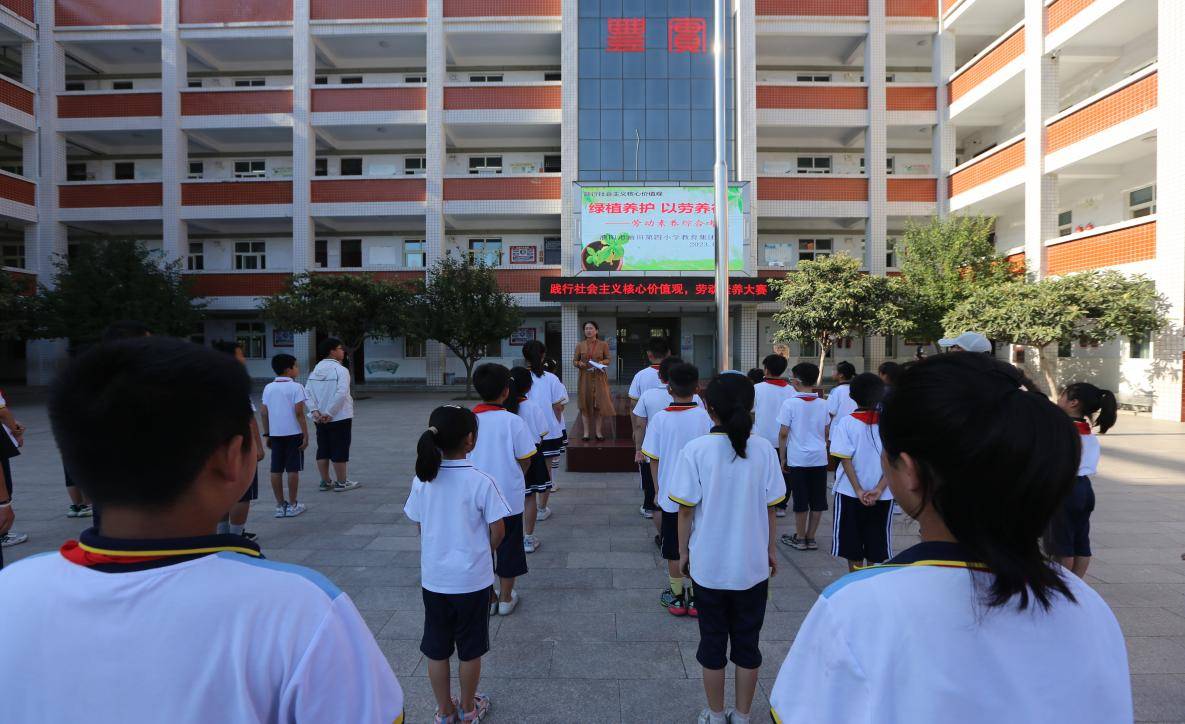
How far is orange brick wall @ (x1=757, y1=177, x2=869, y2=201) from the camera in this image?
70.4 ft

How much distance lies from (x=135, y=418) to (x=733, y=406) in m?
2.37

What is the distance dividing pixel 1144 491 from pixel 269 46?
29011mm

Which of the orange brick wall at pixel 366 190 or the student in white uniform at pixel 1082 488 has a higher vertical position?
the orange brick wall at pixel 366 190

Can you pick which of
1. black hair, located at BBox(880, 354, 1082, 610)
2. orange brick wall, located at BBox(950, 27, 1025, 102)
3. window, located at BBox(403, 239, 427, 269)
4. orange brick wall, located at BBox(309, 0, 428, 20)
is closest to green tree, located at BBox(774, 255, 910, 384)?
orange brick wall, located at BBox(950, 27, 1025, 102)

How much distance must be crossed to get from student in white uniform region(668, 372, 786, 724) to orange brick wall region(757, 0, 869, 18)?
23.8 metres

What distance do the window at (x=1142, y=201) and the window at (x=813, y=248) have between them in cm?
945

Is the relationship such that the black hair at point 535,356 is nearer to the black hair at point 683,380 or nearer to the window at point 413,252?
the black hair at point 683,380

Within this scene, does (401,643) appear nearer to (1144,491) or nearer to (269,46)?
(1144,491)

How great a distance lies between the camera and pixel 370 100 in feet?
71.6

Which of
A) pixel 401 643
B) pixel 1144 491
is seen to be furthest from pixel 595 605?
pixel 1144 491

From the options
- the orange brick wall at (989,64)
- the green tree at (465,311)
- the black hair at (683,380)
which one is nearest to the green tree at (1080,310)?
the orange brick wall at (989,64)

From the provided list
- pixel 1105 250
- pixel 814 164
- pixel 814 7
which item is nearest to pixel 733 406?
pixel 1105 250

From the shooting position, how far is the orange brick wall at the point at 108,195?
21891mm

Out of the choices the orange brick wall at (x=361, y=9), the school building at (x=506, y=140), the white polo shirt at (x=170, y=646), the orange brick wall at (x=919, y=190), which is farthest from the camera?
A: the orange brick wall at (x=361, y=9)
